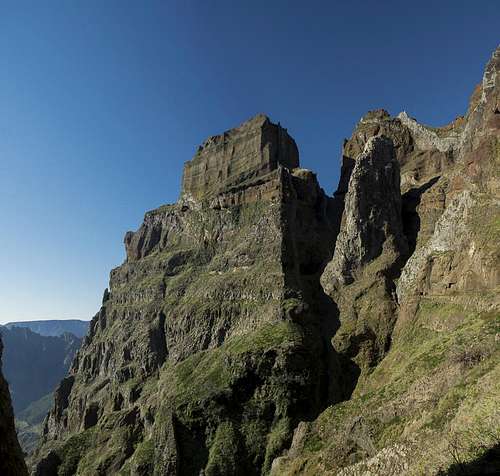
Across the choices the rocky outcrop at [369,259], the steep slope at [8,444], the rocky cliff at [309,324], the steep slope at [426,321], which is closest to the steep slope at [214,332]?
the rocky cliff at [309,324]

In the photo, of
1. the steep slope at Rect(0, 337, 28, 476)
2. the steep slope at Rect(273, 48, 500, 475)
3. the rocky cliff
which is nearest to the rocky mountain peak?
the rocky cliff

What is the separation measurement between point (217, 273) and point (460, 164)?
74341 millimetres

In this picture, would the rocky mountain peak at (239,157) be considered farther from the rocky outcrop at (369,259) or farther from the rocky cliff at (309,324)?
the rocky outcrop at (369,259)

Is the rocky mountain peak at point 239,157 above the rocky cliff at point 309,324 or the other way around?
above

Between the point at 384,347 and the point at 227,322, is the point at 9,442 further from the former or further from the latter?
the point at 227,322

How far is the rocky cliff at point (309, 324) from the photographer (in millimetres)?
44656

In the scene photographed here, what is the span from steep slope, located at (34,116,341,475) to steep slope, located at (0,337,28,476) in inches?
2358

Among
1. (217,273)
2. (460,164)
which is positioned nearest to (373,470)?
(460,164)

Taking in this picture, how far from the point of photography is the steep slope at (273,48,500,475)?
1257 inches

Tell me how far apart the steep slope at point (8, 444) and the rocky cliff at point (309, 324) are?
88.2 ft

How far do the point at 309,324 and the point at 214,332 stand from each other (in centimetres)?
2820

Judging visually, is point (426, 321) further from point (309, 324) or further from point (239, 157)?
point (239, 157)

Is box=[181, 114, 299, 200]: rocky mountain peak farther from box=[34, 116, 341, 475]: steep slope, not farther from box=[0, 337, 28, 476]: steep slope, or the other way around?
box=[0, 337, 28, 476]: steep slope

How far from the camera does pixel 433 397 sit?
4103cm
